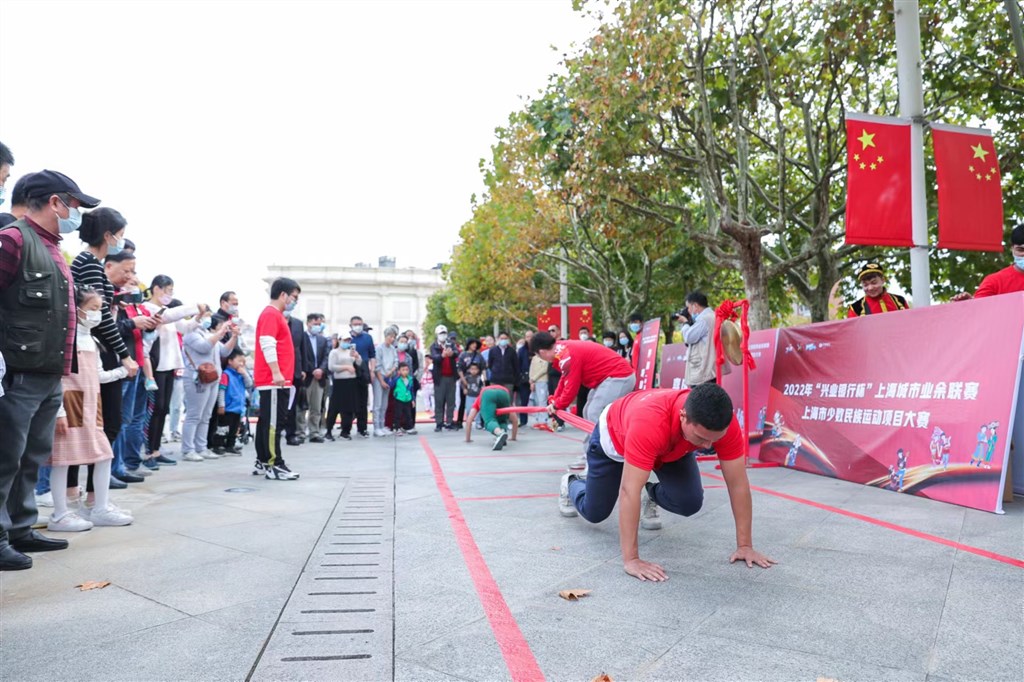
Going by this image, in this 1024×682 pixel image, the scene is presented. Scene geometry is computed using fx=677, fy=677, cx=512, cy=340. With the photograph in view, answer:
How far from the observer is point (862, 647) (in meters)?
2.68

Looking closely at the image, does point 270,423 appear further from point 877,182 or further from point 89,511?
point 877,182

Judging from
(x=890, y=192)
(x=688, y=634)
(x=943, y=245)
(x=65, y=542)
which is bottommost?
(x=65, y=542)

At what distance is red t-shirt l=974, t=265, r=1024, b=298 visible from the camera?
20.2 ft

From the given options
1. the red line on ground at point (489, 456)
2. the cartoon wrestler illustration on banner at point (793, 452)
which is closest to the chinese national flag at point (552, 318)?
the red line on ground at point (489, 456)

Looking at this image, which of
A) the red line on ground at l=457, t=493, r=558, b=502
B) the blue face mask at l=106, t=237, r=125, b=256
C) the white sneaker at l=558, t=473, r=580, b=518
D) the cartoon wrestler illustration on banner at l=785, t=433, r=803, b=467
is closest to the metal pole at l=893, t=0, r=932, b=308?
the cartoon wrestler illustration on banner at l=785, t=433, r=803, b=467

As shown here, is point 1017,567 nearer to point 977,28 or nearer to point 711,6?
point 711,6

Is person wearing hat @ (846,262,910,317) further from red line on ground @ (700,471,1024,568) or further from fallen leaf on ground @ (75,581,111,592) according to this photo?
fallen leaf on ground @ (75,581,111,592)

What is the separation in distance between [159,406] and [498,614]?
6.78 meters

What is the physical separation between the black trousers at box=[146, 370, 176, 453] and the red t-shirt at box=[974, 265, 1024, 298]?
346 inches

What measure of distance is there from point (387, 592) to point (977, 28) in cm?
1333

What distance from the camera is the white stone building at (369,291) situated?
83938 millimetres

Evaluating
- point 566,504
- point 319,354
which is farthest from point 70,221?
point 319,354

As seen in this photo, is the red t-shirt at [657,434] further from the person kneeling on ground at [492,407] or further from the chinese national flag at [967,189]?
the person kneeling on ground at [492,407]

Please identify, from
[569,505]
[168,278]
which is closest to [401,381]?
[168,278]
